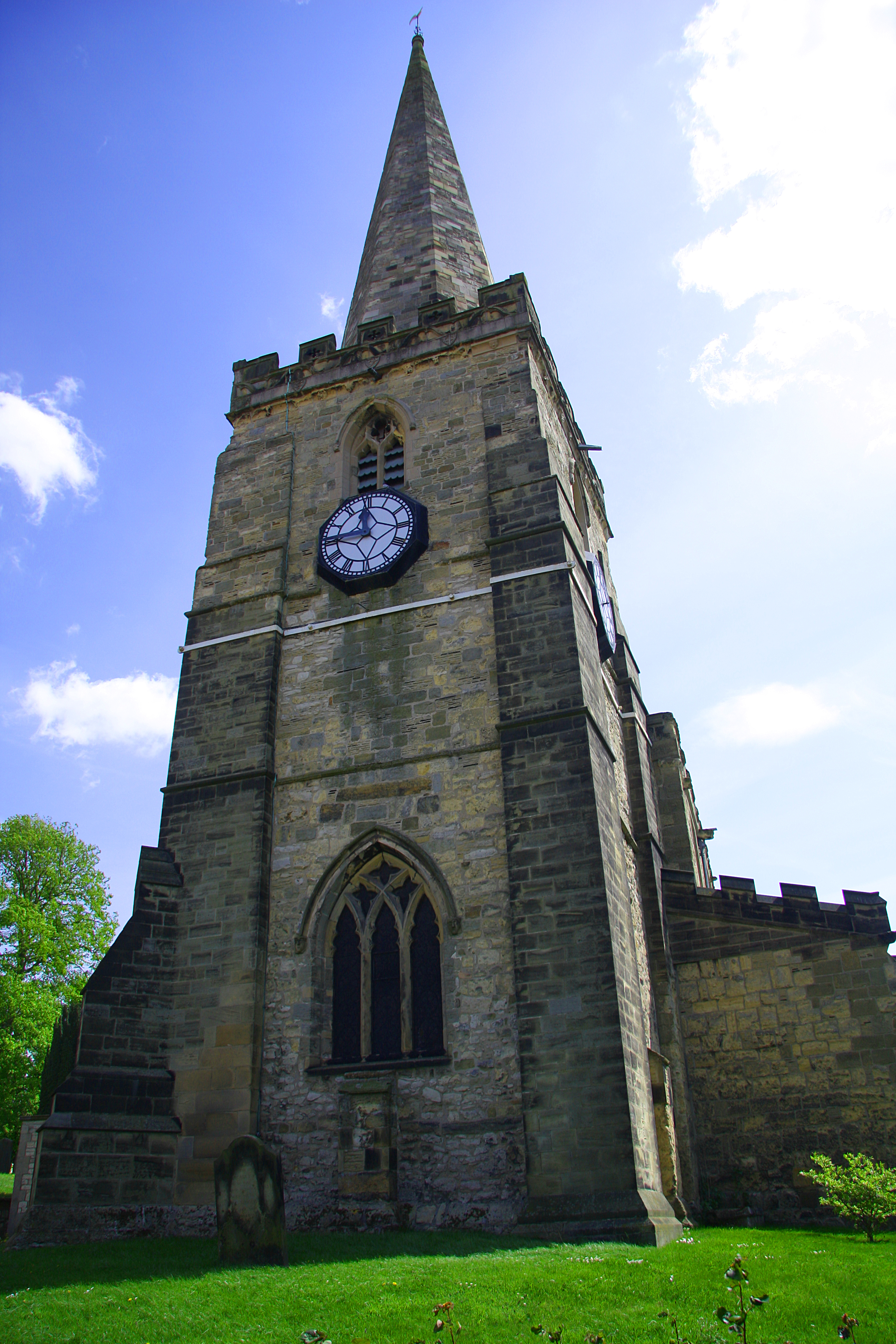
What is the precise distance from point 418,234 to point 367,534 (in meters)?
9.16

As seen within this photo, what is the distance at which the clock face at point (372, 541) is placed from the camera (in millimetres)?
14594

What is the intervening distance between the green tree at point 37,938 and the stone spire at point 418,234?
1510 cm

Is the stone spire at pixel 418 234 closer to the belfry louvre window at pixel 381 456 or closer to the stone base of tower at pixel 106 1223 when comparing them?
the belfry louvre window at pixel 381 456

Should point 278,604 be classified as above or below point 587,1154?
above

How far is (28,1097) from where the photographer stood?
21672 millimetres

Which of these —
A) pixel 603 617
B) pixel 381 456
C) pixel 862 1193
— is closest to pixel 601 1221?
pixel 862 1193

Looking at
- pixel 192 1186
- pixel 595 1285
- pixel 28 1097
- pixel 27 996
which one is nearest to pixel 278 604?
pixel 192 1186

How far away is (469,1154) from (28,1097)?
1535 centimetres

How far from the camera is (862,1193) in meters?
10.3

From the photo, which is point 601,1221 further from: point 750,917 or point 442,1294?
point 750,917

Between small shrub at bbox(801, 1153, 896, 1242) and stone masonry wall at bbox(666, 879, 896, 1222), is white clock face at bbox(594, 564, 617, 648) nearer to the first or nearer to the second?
stone masonry wall at bbox(666, 879, 896, 1222)

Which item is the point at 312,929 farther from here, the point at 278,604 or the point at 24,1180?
the point at 278,604

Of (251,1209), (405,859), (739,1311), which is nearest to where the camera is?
(739,1311)

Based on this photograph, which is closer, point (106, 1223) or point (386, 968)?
point (106, 1223)
